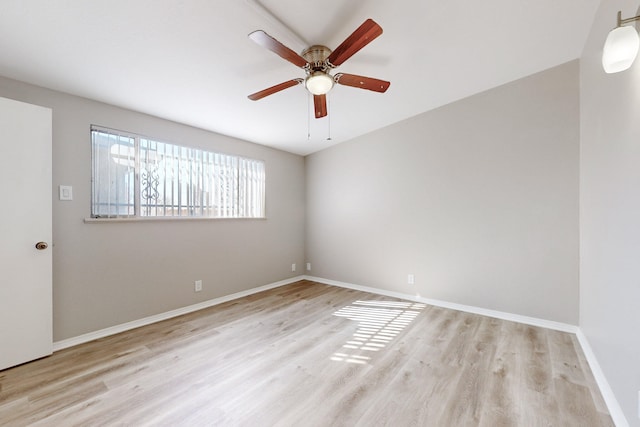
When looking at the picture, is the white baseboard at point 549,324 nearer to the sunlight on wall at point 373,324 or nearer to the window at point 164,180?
the sunlight on wall at point 373,324

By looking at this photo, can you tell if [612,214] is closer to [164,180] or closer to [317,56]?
[317,56]

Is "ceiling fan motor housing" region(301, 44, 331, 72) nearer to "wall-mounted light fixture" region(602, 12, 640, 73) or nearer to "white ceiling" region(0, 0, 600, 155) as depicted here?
"white ceiling" region(0, 0, 600, 155)

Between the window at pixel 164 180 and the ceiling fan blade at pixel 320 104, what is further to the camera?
the window at pixel 164 180

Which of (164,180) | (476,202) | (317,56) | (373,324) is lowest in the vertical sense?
(373,324)

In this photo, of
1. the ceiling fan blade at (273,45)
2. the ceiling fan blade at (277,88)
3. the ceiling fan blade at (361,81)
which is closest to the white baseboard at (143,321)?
the ceiling fan blade at (277,88)

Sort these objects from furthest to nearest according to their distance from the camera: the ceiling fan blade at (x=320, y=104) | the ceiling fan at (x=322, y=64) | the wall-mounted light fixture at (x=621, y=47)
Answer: the ceiling fan blade at (x=320, y=104), the ceiling fan at (x=322, y=64), the wall-mounted light fixture at (x=621, y=47)

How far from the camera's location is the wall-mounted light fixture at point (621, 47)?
1112mm

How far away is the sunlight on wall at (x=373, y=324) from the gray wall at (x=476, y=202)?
47cm

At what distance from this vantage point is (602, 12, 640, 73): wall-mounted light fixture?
111 cm

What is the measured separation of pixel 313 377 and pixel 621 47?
253 centimetres

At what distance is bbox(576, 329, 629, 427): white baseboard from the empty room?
22 mm

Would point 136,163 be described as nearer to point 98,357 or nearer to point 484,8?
point 98,357

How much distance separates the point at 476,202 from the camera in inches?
125

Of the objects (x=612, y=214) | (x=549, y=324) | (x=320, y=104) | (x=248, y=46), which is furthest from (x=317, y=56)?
(x=549, y=324)
